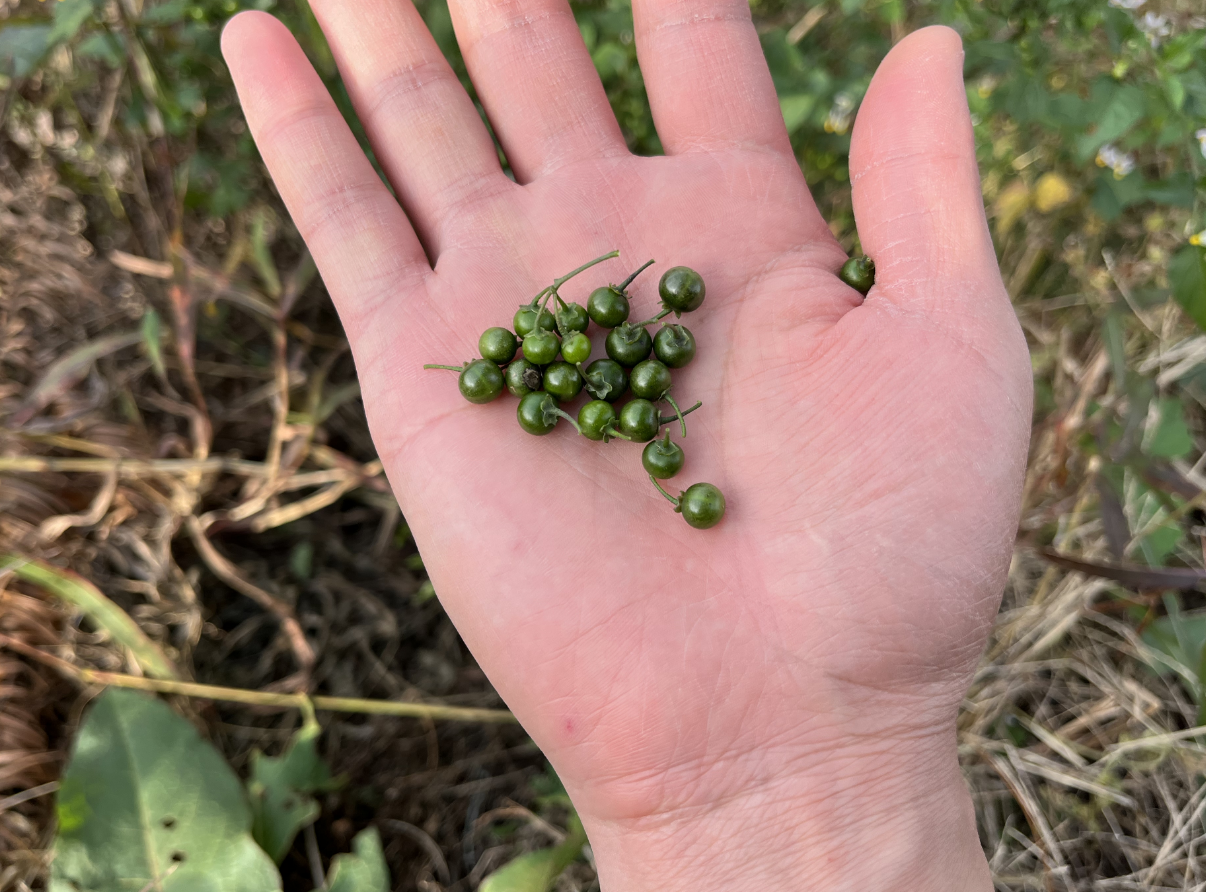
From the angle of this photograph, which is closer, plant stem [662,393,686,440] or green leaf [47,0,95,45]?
Result: plant stem [662,393,686,440]

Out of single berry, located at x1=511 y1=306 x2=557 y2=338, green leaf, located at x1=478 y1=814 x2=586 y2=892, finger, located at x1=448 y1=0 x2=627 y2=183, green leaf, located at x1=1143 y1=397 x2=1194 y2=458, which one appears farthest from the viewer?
green leaf, located at x1=1143 y1=397 x2=1194 y2=458

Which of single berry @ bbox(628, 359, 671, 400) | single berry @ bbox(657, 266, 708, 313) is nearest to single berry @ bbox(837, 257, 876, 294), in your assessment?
single berry @ bbox(657, 266, 708, 313)

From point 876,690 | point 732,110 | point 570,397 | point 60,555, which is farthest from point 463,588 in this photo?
point 60,555

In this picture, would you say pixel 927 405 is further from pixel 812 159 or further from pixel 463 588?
pixel 812 159

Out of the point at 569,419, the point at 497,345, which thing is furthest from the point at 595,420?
the point at 497,345

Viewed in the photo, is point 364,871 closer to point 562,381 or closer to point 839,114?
point 562,381

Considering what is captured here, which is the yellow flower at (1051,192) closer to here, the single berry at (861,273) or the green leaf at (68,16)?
the single berry at (861,273)

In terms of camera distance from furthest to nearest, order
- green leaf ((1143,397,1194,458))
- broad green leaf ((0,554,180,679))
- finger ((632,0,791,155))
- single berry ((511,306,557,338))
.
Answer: broad green leaf ((0,554,180,679)) → green leaf ((1143,397,1194,458)) → finger ((632,0,791,155)) → single berry ((511,306,557,338))

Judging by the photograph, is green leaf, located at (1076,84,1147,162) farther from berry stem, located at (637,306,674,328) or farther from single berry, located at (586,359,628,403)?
single berry, located at (586,359,628,403)
